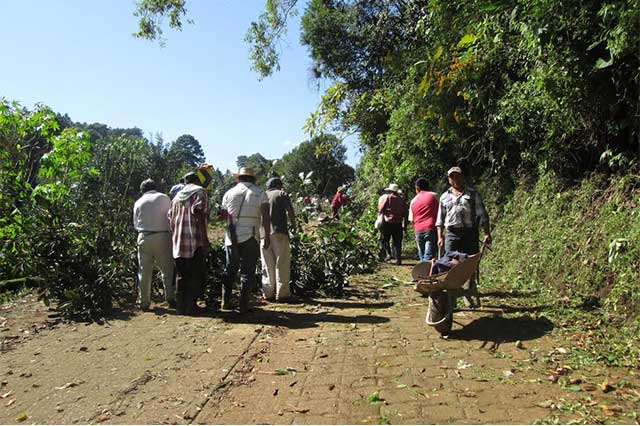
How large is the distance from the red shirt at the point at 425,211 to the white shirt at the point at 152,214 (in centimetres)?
376

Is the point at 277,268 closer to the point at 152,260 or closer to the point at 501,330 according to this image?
the point at 152,260

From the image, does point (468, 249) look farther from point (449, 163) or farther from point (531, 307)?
point (449, 163)

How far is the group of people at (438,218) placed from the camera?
6559 millimetres

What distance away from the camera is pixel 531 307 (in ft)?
21.5

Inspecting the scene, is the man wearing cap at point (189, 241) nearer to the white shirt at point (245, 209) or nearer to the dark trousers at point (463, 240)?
the white shirt at point (245, 209)

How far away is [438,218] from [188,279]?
3.40 m

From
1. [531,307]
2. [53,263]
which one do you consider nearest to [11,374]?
[53,263]

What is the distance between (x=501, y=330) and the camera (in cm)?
560

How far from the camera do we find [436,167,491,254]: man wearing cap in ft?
21.5

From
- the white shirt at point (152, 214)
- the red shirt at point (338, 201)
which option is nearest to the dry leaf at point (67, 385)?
the white shirt at point (152, 214)

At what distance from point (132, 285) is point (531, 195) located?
706 centimetres

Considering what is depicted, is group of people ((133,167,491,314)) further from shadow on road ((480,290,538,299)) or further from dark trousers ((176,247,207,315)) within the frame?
shadow on road ((480,290,538,299))

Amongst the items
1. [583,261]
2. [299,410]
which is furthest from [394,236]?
[299,410]

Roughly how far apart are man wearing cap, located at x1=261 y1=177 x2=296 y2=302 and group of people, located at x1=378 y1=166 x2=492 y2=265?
2.07m
